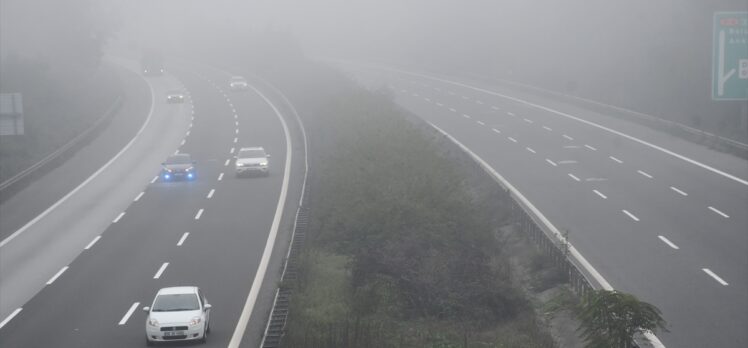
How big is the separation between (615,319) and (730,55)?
2681 centimetres

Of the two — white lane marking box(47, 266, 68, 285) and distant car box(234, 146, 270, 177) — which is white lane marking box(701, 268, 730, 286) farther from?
distant car box(234, 146, 270, 177)

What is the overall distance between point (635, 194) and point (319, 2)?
12642 centimetres

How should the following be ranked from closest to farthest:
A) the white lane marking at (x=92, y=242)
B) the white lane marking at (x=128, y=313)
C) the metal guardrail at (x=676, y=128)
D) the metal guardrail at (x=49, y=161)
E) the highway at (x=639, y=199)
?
the white lane marking at (x=128, y=313) → the highway at (x=639, y=199) → the white lane marking at (x=92, y=242) → the metal guardrail at (x=49, y=161) → the metal guardrail at (x=676, y=128)

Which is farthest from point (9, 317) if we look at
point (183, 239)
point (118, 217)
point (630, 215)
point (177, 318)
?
point (630, 215)

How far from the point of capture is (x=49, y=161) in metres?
47.0

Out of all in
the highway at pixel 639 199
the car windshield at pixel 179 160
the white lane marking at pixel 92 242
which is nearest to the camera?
the highway at pixel 639 199

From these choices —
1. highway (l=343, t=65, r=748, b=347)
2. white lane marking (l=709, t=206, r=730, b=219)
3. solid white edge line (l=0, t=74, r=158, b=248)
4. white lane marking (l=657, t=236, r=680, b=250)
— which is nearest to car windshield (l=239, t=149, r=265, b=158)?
solid white edge line (l=0, t=74, r=158, b=248)

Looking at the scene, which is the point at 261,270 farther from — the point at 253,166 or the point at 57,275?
the point at 253,166

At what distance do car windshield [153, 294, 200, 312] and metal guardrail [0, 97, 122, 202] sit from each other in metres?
21.5

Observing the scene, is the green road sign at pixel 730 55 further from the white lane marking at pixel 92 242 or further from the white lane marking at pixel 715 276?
the white lane marking at pixel 92 242

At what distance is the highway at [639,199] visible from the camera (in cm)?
2452

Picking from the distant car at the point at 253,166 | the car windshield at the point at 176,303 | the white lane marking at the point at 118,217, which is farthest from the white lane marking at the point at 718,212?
the white lane marking at the point at 118,217

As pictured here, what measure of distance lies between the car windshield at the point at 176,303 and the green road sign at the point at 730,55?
82.8 ft

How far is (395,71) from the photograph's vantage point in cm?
9894
